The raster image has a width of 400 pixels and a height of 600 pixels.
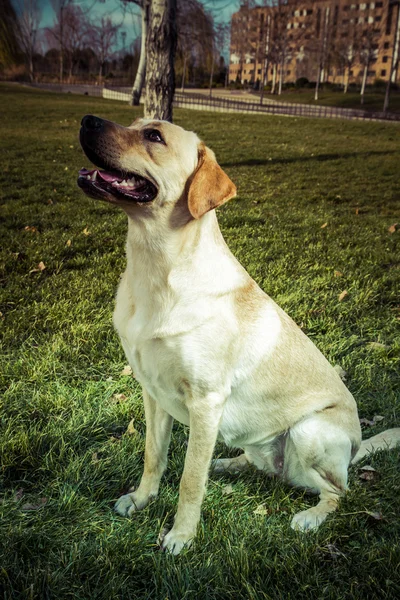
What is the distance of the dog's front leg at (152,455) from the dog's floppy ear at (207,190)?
1.05m

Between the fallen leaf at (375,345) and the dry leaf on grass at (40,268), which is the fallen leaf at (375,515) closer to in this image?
the fallen leaf at (375,345)

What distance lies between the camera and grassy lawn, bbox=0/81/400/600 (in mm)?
2131

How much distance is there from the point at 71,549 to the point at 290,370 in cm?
135

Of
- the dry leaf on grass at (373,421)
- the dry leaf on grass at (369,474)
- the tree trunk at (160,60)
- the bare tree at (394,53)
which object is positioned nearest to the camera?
the dry leaf on grass at (369,474)

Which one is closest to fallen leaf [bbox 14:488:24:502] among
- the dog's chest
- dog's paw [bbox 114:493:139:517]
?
dog's paw [bbox 114:493:139:517]

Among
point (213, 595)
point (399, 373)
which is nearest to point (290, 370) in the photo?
point (213, 595)

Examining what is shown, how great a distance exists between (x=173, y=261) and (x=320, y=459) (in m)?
1.26

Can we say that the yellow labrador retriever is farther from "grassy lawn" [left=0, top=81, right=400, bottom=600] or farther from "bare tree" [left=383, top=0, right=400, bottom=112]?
"bare tree" [left=383, top=0, right=400, bottom=112]

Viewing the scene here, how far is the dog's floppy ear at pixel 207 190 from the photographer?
214 cm

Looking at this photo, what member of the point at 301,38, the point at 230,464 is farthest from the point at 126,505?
the point at 301,38

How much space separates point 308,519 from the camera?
8.03 feet

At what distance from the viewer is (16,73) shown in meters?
53.4

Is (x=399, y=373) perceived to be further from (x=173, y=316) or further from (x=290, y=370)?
(x=173, y=316)

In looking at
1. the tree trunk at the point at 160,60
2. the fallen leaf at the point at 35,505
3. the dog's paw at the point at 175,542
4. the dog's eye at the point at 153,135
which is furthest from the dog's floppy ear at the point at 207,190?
the tree trunk at the point at 160,60
